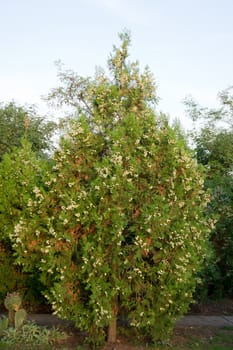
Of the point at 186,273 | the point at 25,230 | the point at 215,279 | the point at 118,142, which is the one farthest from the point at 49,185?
the point at 215,279

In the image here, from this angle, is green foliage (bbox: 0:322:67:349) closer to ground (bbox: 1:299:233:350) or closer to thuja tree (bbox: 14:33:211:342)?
ground (bbox: 1:299:233:350)

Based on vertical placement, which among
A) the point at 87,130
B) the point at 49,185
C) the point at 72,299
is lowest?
the point at 72,299

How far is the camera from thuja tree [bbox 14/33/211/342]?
19.6 ft

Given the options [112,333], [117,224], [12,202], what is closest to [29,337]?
[112,333]

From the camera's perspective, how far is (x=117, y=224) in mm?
5863

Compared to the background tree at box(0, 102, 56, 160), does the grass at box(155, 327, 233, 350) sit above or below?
below

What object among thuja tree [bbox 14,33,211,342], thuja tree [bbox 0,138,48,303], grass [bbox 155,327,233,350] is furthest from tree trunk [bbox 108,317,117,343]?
thuja tree [bbox 0,138,48,303]

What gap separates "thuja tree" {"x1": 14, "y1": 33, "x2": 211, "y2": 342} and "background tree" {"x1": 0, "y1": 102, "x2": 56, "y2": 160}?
10.5 metres

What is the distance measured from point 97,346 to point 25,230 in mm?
1720

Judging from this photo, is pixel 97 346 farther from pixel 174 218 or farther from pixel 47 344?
pixel 174 218

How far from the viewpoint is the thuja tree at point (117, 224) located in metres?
5.98

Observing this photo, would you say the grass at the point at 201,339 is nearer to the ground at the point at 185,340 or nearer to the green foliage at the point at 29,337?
the ground at the point at 185,340

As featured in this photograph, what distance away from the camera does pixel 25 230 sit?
6.39m

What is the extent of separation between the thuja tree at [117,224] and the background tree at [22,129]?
1047 centimetres
